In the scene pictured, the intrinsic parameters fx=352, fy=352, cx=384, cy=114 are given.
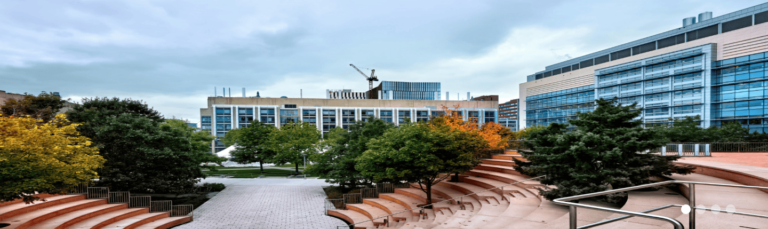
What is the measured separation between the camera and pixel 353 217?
19250mm

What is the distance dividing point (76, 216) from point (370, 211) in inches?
533

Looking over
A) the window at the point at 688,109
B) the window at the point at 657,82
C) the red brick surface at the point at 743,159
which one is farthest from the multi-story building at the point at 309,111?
the red brick surface at the point at 743,159

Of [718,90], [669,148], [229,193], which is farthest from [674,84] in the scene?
[229,193]

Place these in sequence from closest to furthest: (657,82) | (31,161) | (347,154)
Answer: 1. (31,161)
2. (347,154)
3. (657,82)

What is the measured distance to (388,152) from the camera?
1761 centimetres

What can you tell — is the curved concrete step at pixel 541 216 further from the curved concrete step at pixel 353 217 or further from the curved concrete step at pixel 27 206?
the curved concrete step at pixel 27 206

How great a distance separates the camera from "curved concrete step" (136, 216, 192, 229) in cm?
→ 1706

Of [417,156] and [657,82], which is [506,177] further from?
[657,82]

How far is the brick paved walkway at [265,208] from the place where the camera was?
60.6ft

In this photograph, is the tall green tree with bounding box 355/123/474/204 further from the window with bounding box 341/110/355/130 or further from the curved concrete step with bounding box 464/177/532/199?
the window with bounding box 341/110/355/130

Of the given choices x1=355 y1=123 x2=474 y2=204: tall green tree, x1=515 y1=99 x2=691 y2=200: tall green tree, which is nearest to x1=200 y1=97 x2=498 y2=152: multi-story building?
x1=355 y1=123 x2=474 y2=204: tall green tree

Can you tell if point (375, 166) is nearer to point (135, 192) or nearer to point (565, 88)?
point (135, 192)

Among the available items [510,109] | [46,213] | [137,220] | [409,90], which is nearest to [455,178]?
[137,220]

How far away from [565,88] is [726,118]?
30.5 m
